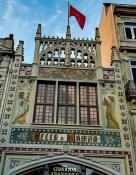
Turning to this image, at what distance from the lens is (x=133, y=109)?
1411 centimetres

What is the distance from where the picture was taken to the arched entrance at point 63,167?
11.9 meters

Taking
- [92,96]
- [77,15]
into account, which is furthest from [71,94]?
[77,15]

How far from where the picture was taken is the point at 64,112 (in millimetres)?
13852

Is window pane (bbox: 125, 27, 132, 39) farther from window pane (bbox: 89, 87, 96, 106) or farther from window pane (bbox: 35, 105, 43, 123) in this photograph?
window pane (bbox: 35, 105, 43, 123)

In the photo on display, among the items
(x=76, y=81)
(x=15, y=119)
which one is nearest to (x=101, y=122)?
(x=76, y=81)

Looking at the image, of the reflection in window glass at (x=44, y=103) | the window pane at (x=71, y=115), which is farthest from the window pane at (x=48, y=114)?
the window pane at (x=71, y=115)

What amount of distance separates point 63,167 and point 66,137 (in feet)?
4.26

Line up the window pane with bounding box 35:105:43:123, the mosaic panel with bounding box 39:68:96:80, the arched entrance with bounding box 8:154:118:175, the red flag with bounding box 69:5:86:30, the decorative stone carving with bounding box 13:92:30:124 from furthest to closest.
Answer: the red flag with bounding box 69:5:86:30 → the mosaic panel with bounding box 39:68:96:80 → the window pane with bounding box 35:105:43:123 → the decorative stone carving with bounding box 13:92:30:124 → the arched entrance with bounding box 8:154:118:175

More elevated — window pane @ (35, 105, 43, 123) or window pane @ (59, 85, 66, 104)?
window pane @ (59, 85, 66, 104)

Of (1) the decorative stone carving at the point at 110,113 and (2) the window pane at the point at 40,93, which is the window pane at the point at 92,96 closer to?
(1) the decorative stone carving at the point at 110,113

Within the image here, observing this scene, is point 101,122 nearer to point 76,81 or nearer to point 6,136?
point 76,81

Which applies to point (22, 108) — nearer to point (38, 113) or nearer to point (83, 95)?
point (38, 113)

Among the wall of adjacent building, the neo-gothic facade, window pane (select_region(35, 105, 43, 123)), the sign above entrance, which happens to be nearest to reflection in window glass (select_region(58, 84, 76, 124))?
the neo-gothic facade

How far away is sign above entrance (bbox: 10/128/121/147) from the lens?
41.5ft
